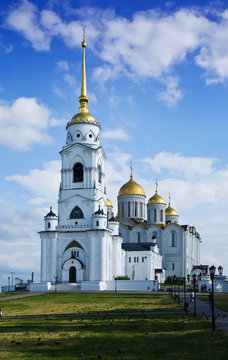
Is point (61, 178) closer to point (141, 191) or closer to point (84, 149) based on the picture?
point (84, 149)

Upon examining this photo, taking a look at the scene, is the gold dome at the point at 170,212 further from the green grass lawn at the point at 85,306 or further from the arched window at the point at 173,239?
the green grass lawn at the point at 85,306

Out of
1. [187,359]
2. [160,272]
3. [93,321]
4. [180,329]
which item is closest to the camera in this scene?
[187,359]

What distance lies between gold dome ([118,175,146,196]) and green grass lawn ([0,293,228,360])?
61015 mm

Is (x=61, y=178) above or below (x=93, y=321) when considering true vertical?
Result: above

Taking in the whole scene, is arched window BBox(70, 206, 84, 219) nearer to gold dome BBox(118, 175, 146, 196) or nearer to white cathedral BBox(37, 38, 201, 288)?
white cathedral BBox(37, 38, 201, 288)

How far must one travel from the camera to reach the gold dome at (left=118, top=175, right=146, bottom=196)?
84.9m

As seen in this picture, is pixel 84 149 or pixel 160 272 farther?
pixel 160 272

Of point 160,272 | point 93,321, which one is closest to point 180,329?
point 93,321

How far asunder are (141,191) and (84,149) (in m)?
24.2

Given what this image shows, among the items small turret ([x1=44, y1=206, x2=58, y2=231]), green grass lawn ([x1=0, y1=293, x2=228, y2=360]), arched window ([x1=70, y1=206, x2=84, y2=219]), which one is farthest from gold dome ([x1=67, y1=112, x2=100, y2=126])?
green grass lawn ([x1=0, y1=293, x2=228, y2=360])

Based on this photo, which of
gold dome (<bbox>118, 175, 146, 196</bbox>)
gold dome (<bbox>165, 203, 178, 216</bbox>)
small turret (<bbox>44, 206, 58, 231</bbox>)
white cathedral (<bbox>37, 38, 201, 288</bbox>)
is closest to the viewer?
white cathedral (<bbox>37, 38, 201, 288</bbox>)

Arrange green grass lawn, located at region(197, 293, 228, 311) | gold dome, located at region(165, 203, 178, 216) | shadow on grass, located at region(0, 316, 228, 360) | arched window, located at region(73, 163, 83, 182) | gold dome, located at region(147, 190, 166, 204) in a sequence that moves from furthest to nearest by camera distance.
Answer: gold dome, located at region(165, 203, 178, 216) → gold dome, located at region(147, 190, 166, 204) → arched window, located at region(73, 163, 83, 182) → green grass lawn, located at region(197, 293, 228, 311) → shadow on grass, located at region(0, 316, 228, 360)

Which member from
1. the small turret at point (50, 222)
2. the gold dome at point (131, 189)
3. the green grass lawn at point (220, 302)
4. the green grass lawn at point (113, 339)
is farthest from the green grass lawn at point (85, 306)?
the gold dome at point (131, 189)

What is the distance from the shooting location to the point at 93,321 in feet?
75.6
